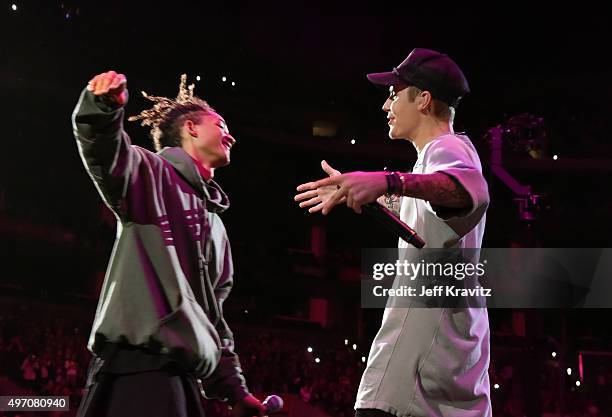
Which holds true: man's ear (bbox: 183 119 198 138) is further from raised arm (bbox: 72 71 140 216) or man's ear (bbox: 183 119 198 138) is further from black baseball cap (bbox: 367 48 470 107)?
black baseball cap (bbox: 367 48 470 107)

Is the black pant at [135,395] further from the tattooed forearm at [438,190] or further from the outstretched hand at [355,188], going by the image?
the tattooed forearm at [438,190]

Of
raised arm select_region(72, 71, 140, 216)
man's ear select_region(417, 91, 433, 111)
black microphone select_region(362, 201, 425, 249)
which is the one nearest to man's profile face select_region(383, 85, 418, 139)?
man's ear select_region(417, 91, 433, 111)

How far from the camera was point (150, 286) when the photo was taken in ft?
8.02

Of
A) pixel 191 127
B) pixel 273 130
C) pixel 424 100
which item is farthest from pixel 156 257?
pixel 273 130

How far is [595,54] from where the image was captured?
17.8 m

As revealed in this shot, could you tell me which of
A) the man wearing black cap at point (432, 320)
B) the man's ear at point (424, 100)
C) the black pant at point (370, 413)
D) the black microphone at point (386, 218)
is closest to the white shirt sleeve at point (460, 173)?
the man wearing black cap at point (432, 320)

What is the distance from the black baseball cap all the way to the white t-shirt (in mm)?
256

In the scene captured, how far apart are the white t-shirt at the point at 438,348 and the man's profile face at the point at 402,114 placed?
26cm

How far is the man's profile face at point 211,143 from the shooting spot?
296cm

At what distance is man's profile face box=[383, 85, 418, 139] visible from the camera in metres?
2.82

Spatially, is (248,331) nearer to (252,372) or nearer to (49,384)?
(252,372)

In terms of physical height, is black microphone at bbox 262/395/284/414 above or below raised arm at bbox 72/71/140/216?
below

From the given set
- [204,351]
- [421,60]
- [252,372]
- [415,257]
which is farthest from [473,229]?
[252,372]

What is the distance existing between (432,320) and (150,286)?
93 cm
